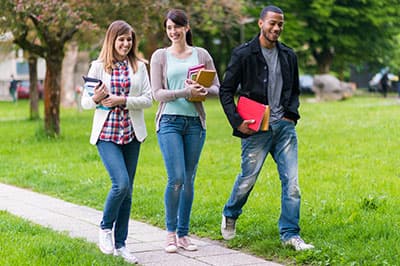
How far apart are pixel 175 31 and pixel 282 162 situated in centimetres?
152

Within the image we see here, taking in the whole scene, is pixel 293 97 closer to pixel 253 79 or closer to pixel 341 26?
pixel 253 79

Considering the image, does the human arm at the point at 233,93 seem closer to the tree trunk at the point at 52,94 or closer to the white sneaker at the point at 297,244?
the white sneaker at the point at 297,244

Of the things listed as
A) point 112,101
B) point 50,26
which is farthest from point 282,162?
point 50,26

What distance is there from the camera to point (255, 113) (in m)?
7.54

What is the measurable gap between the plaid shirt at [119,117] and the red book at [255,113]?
3.57ft

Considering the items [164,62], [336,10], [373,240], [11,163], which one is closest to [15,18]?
[11,163]

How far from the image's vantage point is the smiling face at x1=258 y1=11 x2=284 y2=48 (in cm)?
750

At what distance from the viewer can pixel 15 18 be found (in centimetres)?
1812

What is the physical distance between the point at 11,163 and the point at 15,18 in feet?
13.5

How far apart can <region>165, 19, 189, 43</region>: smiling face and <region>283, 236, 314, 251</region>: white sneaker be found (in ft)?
6.67

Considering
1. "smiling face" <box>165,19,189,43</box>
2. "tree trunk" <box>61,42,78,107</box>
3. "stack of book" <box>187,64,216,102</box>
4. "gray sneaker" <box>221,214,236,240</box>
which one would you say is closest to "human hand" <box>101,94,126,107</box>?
"stack of book" <box>187,64,216,102</box>

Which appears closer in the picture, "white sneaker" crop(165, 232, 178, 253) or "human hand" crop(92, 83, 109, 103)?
"human hand" crop(92, 83, 109, 103)

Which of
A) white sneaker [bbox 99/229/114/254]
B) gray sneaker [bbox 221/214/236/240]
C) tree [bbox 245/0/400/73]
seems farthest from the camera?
tree [bbox 245/0/400/73]

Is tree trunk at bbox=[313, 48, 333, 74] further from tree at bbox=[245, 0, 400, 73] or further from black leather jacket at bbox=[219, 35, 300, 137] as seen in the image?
black leather jacket at bbox=[219, 35, 300, 137]
